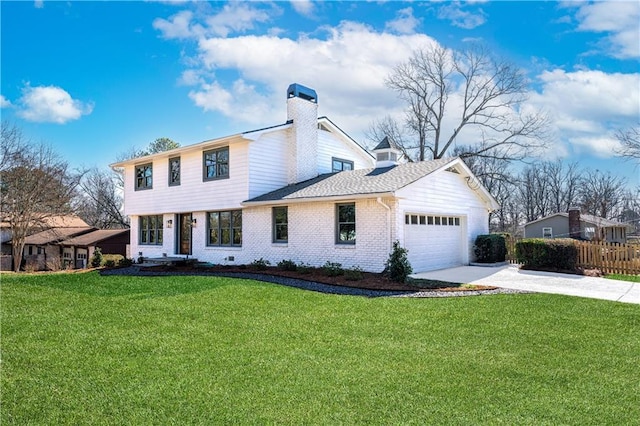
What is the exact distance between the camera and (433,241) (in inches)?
623

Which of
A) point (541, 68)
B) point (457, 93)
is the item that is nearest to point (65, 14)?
point (541, 68)

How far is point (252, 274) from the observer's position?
14.3 m

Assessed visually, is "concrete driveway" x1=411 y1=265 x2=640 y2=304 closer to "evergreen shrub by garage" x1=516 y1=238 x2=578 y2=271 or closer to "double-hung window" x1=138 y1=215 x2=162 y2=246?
"evergreen shrub by garage" x1=516 y1=238 x2=578 y2=271

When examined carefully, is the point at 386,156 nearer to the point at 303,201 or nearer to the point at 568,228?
the point at 303,201

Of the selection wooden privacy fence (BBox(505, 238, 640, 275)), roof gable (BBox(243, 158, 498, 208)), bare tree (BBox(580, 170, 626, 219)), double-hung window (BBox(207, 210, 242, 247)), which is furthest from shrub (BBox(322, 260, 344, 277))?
bare tree (BBox(580, 170, 626, 219))

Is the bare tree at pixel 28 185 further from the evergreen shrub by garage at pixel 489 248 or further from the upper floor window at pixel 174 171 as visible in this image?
the evergreen shrub by garage at pixel 489 248

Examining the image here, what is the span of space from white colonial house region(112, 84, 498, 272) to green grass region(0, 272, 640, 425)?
18.4ft

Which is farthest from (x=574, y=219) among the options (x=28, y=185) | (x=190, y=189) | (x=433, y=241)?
(x=28, y=185)

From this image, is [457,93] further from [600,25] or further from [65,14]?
[65,14]

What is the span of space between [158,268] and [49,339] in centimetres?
1201

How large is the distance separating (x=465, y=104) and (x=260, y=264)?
23.5 m

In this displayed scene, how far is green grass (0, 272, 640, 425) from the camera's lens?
3.86 metres

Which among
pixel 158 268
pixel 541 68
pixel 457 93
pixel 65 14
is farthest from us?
pixel 457 93

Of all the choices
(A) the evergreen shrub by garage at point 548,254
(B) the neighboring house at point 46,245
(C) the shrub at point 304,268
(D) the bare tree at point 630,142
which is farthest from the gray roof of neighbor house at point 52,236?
(D) the bare tree at point 630,142
